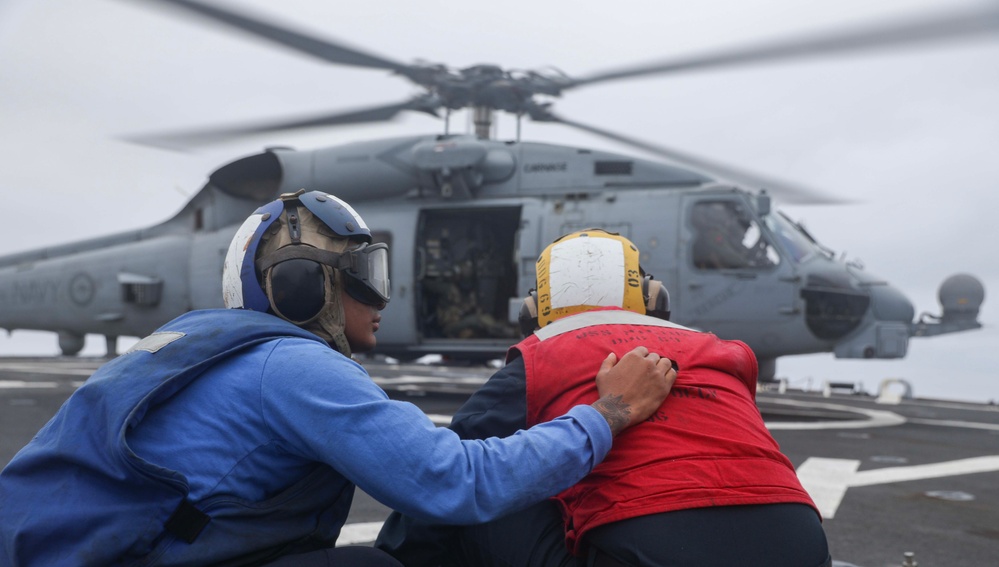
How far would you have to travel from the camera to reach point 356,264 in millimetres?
2125

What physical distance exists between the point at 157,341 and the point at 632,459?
109 centimetres

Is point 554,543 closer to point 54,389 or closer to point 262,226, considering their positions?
point 262,226

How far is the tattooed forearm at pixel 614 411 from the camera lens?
1918 millimetres

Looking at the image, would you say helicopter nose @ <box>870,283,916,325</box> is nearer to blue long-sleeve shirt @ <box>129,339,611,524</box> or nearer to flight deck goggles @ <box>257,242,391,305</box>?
flight deck goggles @ <box>257,242,391,305</box>

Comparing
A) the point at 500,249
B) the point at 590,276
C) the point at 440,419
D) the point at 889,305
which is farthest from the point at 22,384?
the point at 590,276

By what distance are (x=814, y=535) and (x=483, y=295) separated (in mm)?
9324

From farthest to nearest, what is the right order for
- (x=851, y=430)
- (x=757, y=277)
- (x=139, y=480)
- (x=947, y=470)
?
(x=757, y=277) < (x=851, y=430) < (x=947, y=470) < (x=139, y=480)

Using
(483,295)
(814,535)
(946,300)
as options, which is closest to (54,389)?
(483,295)

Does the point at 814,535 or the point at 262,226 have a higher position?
the point at 262,226

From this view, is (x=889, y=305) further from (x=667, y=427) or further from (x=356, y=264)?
(x=356, y=264)

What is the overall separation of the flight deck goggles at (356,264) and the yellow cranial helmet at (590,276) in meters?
0.49

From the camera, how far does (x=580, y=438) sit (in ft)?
6.10

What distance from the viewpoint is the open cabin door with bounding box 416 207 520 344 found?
10984 millimetres

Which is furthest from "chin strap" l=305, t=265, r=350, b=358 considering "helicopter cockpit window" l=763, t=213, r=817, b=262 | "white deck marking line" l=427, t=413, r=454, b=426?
"helicopter cockpit window" l=763, t=213, r=817, b=262
